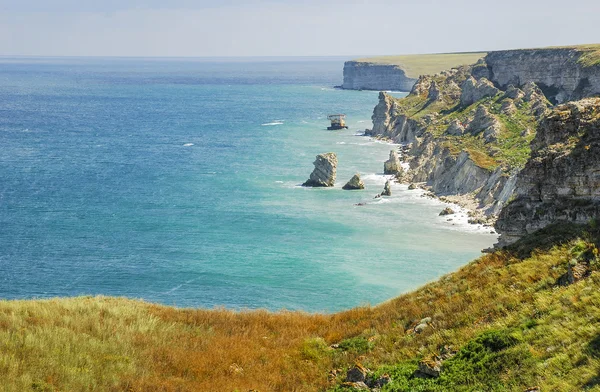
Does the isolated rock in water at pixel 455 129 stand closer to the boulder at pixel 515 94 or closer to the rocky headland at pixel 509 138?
the rocky headland at pixel 509 138

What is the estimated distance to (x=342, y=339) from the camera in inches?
789

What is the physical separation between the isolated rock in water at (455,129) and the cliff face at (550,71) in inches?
914

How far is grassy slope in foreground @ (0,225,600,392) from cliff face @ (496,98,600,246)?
3.31 ft

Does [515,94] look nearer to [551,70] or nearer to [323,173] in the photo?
[551,70]

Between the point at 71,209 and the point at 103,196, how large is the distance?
7.17 meters

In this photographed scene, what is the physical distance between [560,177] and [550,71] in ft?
396

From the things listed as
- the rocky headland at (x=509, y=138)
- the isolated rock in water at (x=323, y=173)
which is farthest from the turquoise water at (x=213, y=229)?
the rocky headland at (x=509, y=138)

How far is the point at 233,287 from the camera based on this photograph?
5241cm

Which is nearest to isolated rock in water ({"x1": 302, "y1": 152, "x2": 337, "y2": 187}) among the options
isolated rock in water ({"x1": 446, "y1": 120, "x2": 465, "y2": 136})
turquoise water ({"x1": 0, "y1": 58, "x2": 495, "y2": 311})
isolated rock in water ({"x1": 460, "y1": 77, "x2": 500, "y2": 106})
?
turquoise water ({"x1": 0, "y1": 58, "x2": 495, "y2": 311})

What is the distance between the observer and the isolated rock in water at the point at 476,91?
118463 mm

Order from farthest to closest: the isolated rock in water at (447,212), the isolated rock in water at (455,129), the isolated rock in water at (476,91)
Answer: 1. the isolated rock in water at (476,91)
2. the isolated rock in water at (455,129)
3. the isolated rock in water at (447,212)

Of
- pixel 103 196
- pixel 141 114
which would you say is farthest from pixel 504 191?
pixel 141 114

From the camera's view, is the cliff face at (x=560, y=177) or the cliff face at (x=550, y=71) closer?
the cliff face at (x=560, y=177)

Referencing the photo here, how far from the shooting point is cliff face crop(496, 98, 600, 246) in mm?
21578
